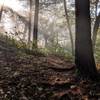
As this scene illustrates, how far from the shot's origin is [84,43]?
20.6 ft

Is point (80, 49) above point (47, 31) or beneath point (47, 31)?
beneath

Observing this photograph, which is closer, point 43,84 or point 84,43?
point 43,84

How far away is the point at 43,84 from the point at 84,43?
1.61 meters

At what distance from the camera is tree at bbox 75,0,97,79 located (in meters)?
6.18

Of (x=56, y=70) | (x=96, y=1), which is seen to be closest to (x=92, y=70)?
(x=56, y=70)

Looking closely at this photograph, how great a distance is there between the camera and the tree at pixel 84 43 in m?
6.18

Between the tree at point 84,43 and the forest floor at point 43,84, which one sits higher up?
the tree at point 84,43

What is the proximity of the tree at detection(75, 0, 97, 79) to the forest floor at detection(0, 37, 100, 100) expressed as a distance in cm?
33

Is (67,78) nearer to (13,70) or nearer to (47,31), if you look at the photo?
(13,70)

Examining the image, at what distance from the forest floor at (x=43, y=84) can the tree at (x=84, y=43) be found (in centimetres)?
33

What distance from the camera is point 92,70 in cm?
616

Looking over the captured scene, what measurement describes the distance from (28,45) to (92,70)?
5659 mm

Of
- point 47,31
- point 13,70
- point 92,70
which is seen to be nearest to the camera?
point 92,70

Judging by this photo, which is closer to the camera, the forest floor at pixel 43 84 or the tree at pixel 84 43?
the forest floor at pixel 43 84
